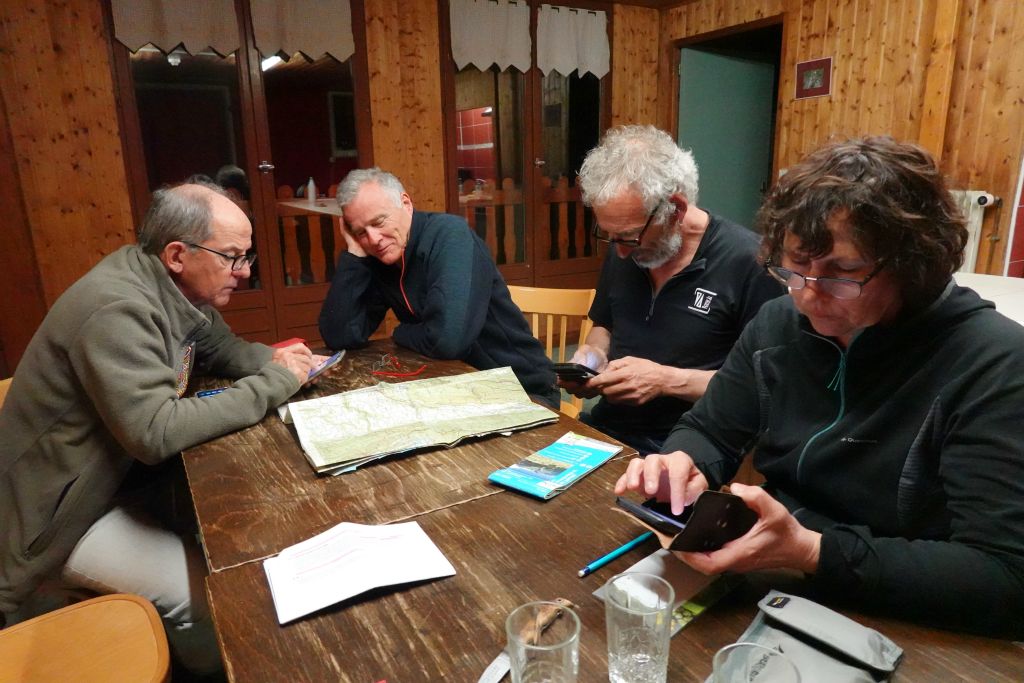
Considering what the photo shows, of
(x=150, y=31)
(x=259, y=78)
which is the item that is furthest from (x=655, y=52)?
(x=150, y=31)

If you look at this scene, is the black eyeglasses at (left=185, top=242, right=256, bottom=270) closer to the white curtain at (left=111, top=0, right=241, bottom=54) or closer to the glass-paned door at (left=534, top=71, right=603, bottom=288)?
the white curtain at (left=111, top=0, right=241, bottom=54)

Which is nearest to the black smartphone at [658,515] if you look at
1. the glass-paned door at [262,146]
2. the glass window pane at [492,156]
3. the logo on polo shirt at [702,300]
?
the logo on polo shirt at [702,300]

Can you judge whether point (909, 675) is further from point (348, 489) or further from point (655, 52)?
point (655, 52)

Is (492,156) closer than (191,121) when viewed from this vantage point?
No

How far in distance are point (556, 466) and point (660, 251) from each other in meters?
0.86

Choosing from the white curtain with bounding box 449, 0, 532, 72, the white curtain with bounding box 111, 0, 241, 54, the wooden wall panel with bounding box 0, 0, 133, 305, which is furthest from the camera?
the white curtain with bounding box 449, 0, 532, 72

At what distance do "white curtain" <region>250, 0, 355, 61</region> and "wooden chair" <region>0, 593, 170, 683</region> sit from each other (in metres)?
3.77

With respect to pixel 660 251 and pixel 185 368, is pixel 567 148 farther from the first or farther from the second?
pixel 185 368

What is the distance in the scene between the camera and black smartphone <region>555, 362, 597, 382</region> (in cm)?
187

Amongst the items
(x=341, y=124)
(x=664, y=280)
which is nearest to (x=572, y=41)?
(x=341, y=124)

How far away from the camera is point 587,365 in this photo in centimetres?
201

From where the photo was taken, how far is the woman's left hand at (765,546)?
2.76 feet

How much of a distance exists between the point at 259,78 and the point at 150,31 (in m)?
0.63

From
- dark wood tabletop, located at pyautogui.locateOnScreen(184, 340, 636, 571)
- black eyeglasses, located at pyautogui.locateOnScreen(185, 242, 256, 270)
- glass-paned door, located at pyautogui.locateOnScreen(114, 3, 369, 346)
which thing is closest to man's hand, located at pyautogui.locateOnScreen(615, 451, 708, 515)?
dark wood tabletop, located at pyautogui.locateOnScreen(184, 340, 636, 571)
